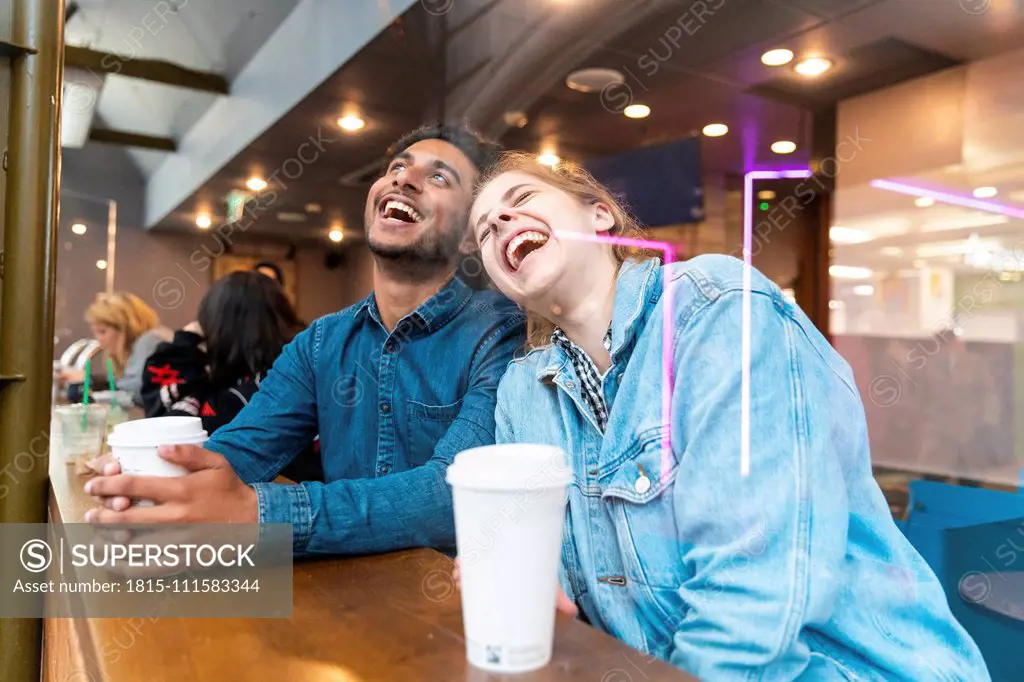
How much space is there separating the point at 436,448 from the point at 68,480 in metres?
0.67

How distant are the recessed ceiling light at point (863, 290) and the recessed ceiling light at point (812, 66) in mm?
1261

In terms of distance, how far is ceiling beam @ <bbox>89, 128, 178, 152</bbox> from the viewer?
1.83 meters

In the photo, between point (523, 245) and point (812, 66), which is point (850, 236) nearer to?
point (812, 66)

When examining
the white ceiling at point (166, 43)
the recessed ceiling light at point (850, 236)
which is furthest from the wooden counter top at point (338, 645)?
the recessed ceiling light at point (850, 236)

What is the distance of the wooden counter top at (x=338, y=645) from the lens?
Answer: 1.59ft

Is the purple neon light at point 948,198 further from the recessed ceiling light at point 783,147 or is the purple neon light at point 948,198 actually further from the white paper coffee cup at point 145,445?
the white paper coffee cup at point 145,445

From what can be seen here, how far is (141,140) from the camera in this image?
1890 mm

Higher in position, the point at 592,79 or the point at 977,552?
the point at 592,79

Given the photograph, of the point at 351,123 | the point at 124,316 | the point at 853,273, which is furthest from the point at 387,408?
the point at 853,273

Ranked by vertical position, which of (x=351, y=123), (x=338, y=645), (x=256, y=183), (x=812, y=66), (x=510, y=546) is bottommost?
(x=338, y=645)

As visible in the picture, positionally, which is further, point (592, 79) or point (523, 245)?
point (592, 79)

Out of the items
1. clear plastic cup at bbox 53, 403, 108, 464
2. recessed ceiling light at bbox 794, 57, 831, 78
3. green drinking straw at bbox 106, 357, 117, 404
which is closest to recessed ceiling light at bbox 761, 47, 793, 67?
recessed ceiling light at bbox 794, 57, 831, 78

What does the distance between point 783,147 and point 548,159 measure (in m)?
0.79

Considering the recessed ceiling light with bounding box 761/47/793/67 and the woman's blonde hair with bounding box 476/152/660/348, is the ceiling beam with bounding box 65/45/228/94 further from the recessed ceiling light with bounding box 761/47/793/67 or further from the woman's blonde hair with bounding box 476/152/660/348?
the recessed ceiling light with bounding box 761/47/793/67
